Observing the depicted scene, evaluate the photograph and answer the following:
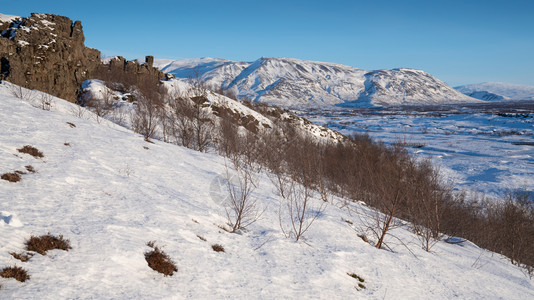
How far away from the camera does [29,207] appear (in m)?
6.48

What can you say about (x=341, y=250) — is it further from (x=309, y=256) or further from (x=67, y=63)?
(x=67, y=63)

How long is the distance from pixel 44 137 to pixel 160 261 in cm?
984

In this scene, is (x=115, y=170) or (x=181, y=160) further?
(x=181, y=160)

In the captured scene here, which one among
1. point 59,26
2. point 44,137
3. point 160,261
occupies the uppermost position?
point 59,26

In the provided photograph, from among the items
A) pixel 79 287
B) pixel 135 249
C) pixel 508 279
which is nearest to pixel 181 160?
pixel 135 249

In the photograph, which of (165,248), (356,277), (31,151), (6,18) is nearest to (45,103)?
(31,151)

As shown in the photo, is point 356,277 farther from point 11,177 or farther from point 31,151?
point 31,151

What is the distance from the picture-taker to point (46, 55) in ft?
97.9

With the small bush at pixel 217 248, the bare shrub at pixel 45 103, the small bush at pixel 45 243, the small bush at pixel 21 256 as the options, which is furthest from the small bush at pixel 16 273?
the bare shrub at pixel 45 103

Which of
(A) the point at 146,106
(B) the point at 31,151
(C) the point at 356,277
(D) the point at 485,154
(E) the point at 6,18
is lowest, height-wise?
(C) the point at 356,277

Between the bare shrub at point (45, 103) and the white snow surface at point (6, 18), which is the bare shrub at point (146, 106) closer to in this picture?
the bare shrub at point (45, 103)

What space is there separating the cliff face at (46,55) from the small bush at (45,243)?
1089 inches

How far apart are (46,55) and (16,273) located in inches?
1371

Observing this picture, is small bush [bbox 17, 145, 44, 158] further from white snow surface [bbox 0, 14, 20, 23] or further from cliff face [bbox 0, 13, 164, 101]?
white snow surface [bbox 0, 14, 20, 23]
